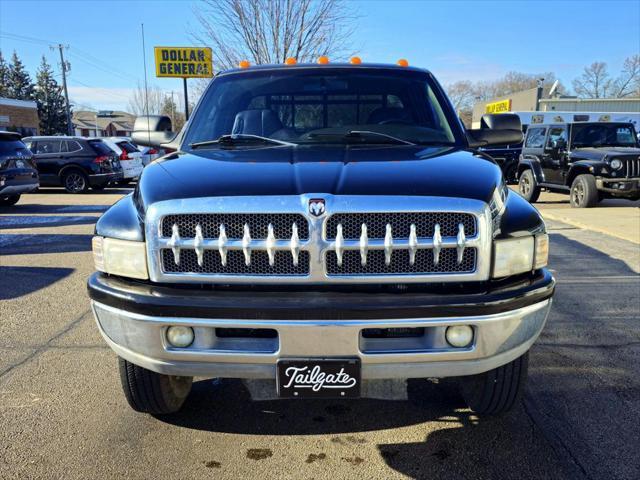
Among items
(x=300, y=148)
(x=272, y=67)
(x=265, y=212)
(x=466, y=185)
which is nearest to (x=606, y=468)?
(x=466, y=185)

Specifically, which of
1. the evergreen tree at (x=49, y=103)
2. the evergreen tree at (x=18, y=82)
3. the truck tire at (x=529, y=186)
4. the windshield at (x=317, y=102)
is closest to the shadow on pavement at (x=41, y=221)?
the windshield at (x=317, y=102)

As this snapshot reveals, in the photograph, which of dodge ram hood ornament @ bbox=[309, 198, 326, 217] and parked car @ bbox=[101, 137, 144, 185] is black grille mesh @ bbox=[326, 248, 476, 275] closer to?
dodge ram hood ornament @ bbox=[309, 198, 326, 217]

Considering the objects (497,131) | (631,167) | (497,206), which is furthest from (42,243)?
→ (631,167)

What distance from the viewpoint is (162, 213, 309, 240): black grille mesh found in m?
2.13

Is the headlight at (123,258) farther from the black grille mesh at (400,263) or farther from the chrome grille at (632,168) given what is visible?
the chrome grille at (632,168)

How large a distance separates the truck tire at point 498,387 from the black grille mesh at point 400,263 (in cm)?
74

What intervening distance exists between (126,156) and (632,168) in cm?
1390

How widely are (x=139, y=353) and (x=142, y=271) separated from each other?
1.16 ft

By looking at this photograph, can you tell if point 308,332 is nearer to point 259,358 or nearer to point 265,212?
point 259,358

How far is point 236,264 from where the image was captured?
217 centimetres

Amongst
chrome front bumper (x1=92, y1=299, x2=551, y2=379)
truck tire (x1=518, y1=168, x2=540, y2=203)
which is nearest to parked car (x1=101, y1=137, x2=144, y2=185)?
truck tire (x1=518, y1=168, x2=540, y2=203)

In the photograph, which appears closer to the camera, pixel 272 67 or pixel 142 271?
pixel 142 271

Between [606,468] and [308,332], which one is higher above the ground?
[308,332]

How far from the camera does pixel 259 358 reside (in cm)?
213
